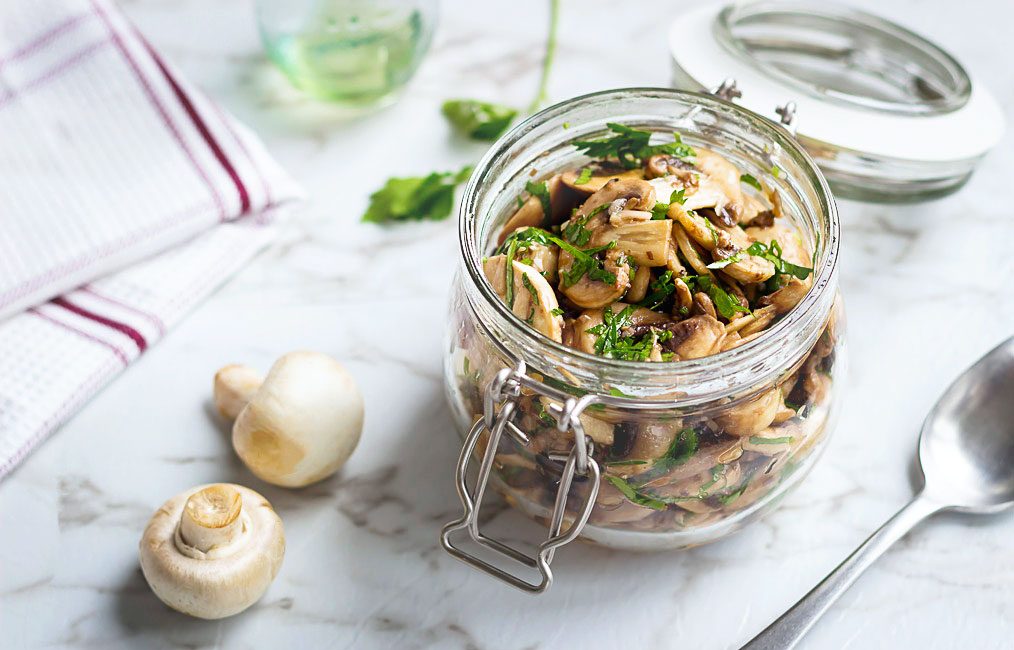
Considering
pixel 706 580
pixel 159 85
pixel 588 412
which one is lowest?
pixel 706 580

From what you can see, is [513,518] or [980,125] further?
[980,125]

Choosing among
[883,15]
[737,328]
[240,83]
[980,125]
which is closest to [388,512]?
[737,328]

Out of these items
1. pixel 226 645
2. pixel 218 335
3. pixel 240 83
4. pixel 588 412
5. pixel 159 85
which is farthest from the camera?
Answer: pixel 240 83

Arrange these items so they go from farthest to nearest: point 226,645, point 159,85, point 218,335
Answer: point 159,85 → point 218,335 → point 226,645

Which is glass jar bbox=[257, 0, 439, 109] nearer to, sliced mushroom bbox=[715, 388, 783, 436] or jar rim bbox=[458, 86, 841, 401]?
jar rim bbox=[458, 86, 841, 401]

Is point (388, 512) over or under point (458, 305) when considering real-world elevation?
under

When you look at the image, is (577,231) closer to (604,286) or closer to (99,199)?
(604,286)

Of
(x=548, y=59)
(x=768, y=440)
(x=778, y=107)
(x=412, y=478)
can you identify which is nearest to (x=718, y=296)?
(x=768, y=440)

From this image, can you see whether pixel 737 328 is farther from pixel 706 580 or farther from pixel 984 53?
pixel 984 53
